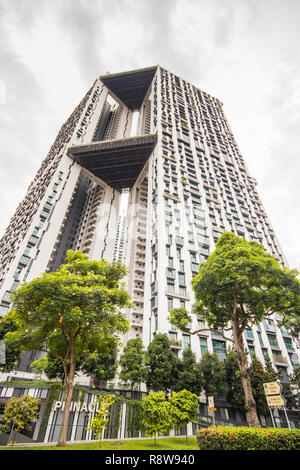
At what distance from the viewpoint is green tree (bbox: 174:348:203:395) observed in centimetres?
2550

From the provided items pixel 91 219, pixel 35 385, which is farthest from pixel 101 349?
pixel 91 219

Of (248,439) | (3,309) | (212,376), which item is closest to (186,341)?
(212,376)

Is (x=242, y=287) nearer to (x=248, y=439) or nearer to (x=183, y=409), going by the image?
(x=248, y=439)

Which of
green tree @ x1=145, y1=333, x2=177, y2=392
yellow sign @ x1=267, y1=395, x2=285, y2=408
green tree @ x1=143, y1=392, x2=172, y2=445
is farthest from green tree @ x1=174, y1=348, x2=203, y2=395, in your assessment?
yellow sign @ x1=267, y1=395, x2=285, y2=408

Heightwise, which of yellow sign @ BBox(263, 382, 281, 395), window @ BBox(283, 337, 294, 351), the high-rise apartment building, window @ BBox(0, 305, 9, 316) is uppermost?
the high-rise apartment building

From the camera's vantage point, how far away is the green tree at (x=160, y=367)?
25.3 metres

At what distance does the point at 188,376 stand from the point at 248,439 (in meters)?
16.6

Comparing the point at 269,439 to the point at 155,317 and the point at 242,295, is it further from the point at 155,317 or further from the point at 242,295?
the point at 155,317

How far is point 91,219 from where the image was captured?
71562 millimetres

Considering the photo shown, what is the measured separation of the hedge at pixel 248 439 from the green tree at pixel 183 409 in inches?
309

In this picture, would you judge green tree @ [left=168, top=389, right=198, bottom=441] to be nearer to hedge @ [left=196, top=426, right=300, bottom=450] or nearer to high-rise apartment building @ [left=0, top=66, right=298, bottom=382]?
hedge @ [left=196, top=426, right=300, bottom=450]

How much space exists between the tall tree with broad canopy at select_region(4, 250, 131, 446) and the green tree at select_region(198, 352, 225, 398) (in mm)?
15648

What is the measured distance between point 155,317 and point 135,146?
165 ft

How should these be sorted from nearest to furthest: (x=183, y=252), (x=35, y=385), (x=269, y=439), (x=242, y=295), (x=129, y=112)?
(x=269, y=439) < (x=242, y=295) < (x=35, y=385) < (x=183, y=252) < (x=129, y=112)
